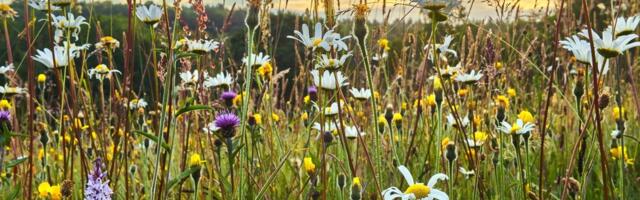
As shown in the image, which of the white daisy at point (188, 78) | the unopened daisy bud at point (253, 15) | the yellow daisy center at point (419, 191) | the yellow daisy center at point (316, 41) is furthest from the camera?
the white daisy at point (188, 78)

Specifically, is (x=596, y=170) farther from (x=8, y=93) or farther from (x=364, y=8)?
(x=8, y=93)

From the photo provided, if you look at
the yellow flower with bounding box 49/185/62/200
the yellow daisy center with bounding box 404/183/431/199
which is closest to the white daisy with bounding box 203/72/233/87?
the yellow flower with bounding box 49/185/62/200

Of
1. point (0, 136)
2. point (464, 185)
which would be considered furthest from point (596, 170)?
point (0, 136)

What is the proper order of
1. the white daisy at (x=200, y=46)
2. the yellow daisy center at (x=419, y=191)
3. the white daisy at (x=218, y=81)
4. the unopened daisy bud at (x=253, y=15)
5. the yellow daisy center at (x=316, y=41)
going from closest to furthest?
the yellow daisy center at (x=419, y=191)
the unopened daisy bud at (x=253, y=15)
the yellow daisy center at (x=316, y=41)
the white daisy at (x=200, y=46)
the white daisy at (x=218, y=81)

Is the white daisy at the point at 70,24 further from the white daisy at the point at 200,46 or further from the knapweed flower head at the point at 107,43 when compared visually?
the white daisy at the point at 200,46

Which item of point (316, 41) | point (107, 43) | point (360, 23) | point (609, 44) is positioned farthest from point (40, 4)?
point (609, 44)

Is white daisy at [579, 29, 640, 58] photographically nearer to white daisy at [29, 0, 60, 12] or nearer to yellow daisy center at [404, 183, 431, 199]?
yellow daisy center at [404, 183, 431, 199]

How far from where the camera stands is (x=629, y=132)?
3102 mm

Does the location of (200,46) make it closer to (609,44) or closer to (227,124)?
(227,124)

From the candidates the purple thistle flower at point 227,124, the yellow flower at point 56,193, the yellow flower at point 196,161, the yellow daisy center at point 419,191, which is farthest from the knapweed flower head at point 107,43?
the yellow daisy center at point 419,191

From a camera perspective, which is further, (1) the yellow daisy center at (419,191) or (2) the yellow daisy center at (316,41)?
(2) the yellow daisy center at (316,41)

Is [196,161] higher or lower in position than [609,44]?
lower

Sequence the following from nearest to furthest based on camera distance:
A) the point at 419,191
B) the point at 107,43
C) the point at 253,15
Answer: the point at 419,191, the point at 253,15, the point at 107,43

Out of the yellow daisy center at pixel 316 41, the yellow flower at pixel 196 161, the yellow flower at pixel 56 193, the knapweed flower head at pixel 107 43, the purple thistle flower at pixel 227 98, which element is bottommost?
the yellow flower at pixel 56 193
